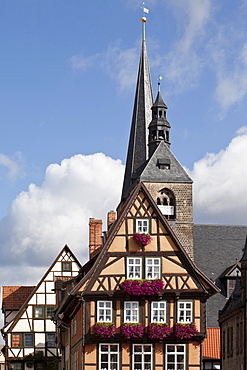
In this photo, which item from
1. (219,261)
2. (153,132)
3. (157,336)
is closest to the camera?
(157,336)

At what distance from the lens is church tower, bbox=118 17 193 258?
85188 millimetres

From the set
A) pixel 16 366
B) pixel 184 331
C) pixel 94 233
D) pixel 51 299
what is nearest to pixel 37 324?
pixel 51 299

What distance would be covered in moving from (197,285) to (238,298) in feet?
34.7

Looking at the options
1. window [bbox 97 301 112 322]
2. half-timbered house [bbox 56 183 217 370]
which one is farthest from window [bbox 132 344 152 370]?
window [bbox 97 301 112 322]

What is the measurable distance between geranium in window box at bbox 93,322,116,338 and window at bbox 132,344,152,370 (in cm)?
133

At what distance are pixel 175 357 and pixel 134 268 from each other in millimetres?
4341

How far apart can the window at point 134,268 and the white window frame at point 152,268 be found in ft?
1.03

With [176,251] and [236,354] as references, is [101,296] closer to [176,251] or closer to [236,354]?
[176,251]

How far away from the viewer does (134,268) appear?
4234cm

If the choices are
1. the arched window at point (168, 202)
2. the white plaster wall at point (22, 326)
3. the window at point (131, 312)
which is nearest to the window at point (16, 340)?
the white plaster wall at point (22, 326)

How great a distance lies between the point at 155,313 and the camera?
138 feet

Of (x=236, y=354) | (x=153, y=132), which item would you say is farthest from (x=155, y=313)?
(x=153, y=132)

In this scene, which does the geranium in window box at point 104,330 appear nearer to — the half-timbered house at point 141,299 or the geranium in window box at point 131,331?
the half-timbered house at point 141,299

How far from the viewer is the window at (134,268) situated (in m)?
42.3
